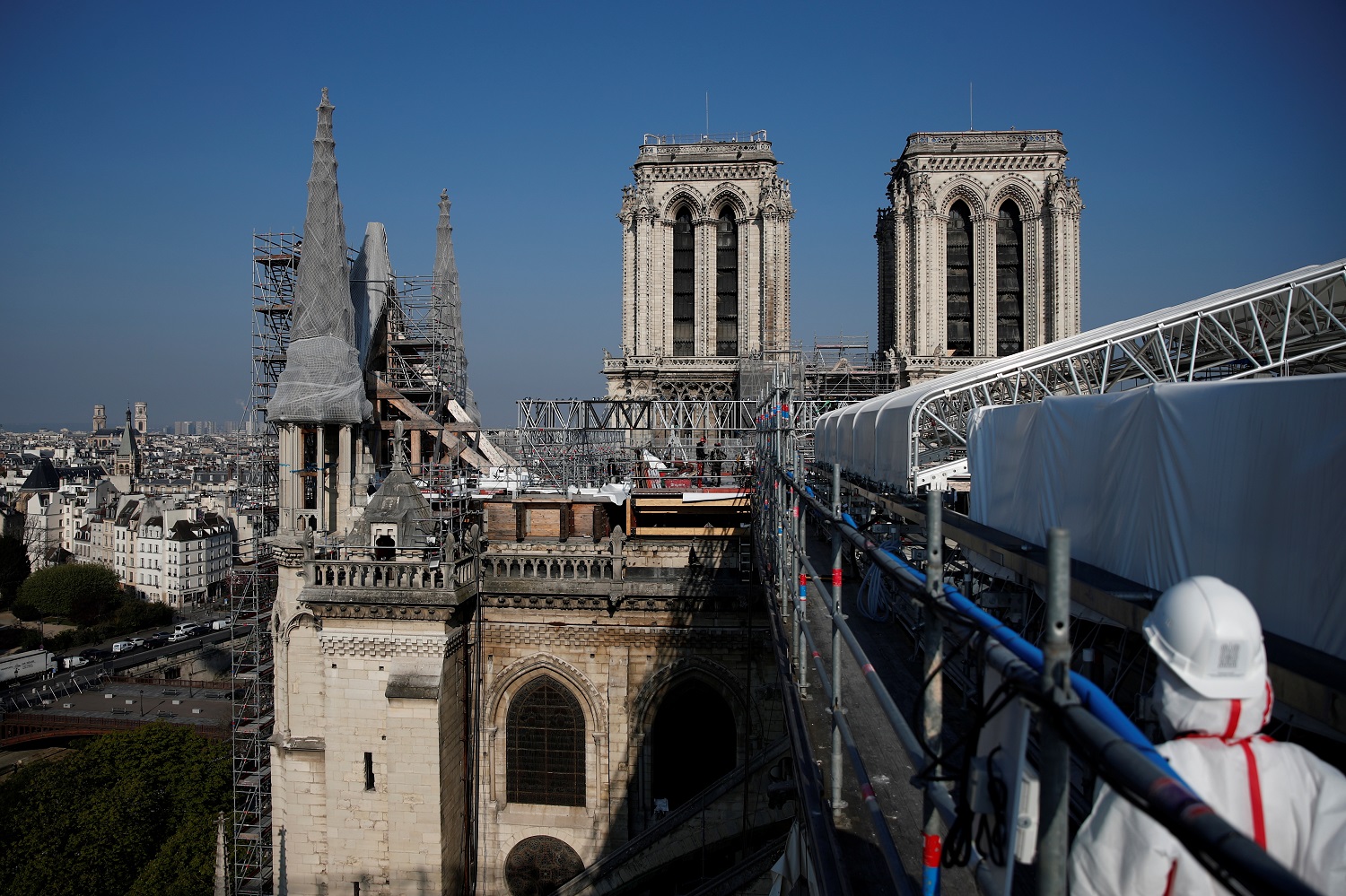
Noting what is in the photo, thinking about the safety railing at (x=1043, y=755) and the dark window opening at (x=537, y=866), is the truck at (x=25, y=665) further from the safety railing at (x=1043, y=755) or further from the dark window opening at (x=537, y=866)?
the safety railing at (x=1043, y=755)

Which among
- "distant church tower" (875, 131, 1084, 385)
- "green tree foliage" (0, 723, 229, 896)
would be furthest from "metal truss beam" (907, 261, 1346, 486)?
"green tree foliage" (0, 723, 229, 896)

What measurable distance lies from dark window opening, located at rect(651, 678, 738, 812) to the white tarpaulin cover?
11.2 meters

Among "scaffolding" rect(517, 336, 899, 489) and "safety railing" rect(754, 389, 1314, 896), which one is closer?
"safety railing" rect(754, 389, 1314, 896)

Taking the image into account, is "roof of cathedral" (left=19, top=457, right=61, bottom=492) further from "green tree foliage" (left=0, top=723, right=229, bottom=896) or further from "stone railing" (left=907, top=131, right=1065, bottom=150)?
"stone railing" (left=907, top=131, right=1065, bottom=150)

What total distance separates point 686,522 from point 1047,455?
16.1 metres

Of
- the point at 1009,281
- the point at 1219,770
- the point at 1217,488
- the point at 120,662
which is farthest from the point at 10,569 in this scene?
the point at 1219,770

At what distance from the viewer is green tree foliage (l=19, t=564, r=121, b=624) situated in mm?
61375

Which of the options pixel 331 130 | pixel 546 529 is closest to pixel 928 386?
pixel 546 529

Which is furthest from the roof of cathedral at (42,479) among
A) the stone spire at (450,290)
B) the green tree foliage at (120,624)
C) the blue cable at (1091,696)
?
the blue cable at (1091,696)

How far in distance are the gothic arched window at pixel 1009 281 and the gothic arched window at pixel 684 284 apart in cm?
1321

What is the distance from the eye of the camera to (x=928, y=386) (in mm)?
13391

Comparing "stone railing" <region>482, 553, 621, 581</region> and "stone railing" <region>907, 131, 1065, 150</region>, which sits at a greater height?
"stone railing" <region>907, 131, 1065, 150</region>

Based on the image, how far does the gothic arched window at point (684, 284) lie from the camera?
36594 mm

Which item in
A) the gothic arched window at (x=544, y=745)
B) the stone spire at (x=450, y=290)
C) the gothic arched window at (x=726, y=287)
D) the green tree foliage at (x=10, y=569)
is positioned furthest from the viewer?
the green tree foliage at (x=10, y=569)
